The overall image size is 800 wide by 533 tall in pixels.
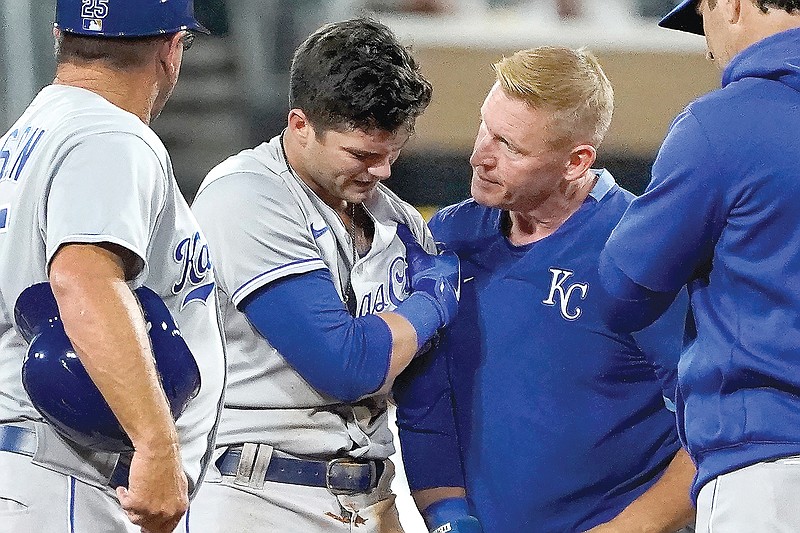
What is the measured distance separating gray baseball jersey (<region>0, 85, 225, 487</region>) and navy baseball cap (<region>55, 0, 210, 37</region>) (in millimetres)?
98

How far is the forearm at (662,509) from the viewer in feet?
6.54

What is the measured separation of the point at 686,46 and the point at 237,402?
6228 millimetres

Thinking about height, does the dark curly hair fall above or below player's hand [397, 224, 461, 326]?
above

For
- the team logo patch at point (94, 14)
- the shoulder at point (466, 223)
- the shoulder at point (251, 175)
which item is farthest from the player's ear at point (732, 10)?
the team logo patch at point (94, 14)

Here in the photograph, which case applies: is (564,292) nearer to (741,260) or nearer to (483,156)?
(483,156)

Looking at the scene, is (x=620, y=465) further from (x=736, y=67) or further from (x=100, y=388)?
(x=100, y=388)

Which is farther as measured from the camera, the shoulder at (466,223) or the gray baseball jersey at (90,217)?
the shoulder at (466,223)

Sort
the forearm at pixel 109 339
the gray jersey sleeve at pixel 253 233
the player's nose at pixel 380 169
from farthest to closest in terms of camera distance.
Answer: the player's nose at pixel 380 169, the gray jersey sleeve at pixel 253 233, the forearm at pixel 109 339

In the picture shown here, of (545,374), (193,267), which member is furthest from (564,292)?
(193,267)

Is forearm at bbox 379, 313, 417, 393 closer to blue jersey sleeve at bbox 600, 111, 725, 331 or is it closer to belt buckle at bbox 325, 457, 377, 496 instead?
belt buckle at bbox 325, 457, 377, 496

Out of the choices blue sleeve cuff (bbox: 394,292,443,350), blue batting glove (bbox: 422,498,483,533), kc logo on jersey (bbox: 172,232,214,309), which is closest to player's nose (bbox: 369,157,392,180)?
blue sleeve cuff (bbox: 394,292,443,350)

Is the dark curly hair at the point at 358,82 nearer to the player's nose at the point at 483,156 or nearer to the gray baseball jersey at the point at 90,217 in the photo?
the player's nose at the point at 483,156

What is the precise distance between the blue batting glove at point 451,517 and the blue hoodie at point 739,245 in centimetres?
49

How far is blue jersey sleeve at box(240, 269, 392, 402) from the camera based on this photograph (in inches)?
72.9
